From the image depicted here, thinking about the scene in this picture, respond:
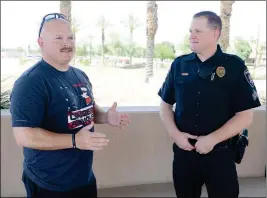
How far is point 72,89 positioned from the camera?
1455 millimetres

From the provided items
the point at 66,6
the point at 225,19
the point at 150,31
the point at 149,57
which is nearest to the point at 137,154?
the point at 66,6

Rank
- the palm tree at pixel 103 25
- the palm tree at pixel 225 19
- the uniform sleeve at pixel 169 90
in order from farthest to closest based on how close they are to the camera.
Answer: the palm tree at pixel 225 19 < the palm tree at pixel 103 25 < the uniform sleeve at pixel 169 90

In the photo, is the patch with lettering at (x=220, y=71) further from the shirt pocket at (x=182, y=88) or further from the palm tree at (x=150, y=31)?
the palm tree at (x=150, y=31)

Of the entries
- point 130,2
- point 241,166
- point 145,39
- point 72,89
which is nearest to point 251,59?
point 145,39

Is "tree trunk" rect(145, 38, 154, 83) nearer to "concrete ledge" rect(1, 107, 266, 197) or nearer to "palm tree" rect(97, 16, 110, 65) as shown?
"palm tree" rect(97, 16, 110, 65)

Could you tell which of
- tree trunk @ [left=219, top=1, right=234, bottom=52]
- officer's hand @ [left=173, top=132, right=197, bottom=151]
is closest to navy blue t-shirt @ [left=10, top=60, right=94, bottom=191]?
officer's hand @ [left=173, top=132, right=197, bottom=151]

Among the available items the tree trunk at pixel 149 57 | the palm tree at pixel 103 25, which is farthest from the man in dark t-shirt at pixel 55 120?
the tree trunk at pixel 149 57

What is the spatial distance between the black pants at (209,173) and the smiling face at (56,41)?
3.01 ft

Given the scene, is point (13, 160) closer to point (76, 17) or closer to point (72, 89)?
point (72, 89)

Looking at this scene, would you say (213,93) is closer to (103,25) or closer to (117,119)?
(117,119)

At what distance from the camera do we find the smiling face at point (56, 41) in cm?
140

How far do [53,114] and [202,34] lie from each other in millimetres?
944

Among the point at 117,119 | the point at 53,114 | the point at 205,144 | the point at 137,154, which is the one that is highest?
the point at 53,114

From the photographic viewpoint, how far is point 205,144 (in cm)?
172
